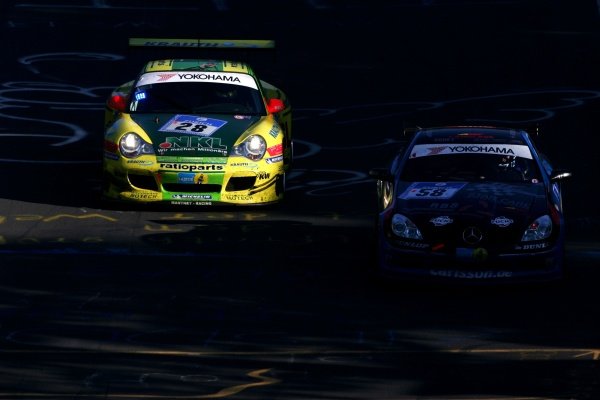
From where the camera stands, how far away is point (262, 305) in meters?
13.4

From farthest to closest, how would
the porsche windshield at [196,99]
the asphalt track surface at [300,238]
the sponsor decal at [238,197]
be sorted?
1. the porsche windshield at [196,99]
2. the sponsor decal at [238,197]
3. the asphalt track surface at [300,238]

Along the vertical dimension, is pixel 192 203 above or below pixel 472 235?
below

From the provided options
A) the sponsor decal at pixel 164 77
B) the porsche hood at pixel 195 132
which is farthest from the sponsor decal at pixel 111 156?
the sponsor decal at pixel 164 77

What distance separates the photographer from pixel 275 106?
18.6m

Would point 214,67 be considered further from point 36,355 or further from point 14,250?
point 36,355

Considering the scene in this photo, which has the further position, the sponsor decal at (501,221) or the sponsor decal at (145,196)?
the sponsor decal at (145,196)

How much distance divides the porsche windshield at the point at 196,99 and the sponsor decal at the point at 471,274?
16.2 feet

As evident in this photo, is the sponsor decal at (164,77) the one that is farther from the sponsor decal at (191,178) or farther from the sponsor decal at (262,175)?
the sponsor decal at (262,175)

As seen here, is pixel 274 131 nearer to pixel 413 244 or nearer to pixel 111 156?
pixel 111 156

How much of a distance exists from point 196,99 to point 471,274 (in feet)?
18.7

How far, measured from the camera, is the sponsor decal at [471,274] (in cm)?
1391

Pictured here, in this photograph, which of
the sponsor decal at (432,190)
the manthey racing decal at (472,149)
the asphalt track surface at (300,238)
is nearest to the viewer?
the asphalt track surface at (300,238)

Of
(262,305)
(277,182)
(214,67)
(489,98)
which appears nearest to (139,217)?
(277,182)

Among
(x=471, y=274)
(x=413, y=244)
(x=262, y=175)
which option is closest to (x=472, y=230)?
(x=471, y=274)
